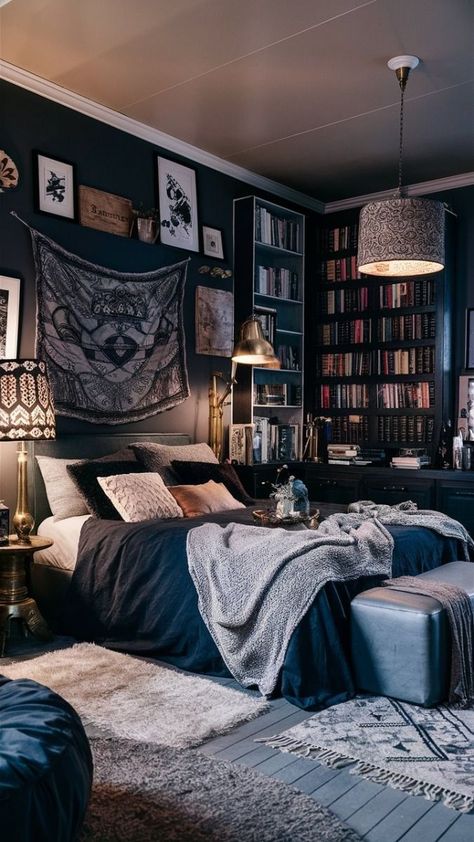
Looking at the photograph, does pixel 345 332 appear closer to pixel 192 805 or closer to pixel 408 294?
pixel 408 294

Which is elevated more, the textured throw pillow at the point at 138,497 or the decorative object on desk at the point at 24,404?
the decorative object on desk at the point at 24,404

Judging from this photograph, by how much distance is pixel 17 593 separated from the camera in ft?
12.3

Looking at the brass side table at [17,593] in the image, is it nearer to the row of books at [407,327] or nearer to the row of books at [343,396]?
the row of books at [343,396]

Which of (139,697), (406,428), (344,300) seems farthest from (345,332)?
(139,697)

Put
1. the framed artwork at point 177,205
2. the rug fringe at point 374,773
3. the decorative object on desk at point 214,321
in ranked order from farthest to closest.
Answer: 1. the decorative object on desk at point 214,321
2. the framed artwork at point 177,205
3. the rug fringe at point 374,773

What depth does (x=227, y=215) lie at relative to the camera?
5.94 metres

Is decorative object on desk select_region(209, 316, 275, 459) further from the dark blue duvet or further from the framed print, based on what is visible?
the dark blue duvet

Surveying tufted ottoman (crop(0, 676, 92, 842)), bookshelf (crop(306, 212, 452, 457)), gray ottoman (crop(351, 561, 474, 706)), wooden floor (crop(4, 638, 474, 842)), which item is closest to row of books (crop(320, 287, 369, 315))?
bookshelf (crop(306, 212, 452, 457))

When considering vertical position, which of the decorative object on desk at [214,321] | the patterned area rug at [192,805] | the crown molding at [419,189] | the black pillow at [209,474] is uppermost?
the crown molding at [419,189]

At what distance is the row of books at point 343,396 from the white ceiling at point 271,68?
1.87 meters

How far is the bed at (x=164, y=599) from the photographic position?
10.0 ft

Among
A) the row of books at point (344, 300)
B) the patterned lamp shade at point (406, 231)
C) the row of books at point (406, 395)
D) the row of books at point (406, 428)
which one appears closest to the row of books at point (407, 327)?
the row of books at point (344, 300)

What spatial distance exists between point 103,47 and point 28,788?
3.76 meters

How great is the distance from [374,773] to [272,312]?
4.38 metres
